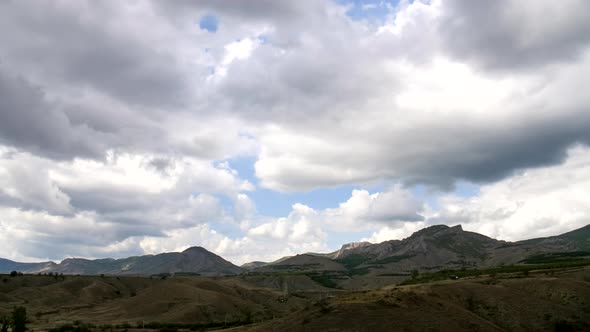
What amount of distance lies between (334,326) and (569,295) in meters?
47.6

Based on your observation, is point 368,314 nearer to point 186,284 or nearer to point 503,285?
point 503,285

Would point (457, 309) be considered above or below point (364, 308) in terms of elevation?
below

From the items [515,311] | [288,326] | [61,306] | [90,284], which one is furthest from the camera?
[90,284]

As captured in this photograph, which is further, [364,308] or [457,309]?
[457,309]

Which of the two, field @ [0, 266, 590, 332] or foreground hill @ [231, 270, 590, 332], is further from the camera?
field @ [0, 266, 590, 332]

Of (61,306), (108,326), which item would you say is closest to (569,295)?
(108,326)

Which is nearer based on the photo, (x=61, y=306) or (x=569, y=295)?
(x=569, y=295)

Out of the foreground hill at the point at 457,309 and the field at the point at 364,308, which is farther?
the field at the point at 364,308

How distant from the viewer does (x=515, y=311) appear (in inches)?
2842

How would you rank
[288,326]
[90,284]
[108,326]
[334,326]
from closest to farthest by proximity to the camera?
[334,326] → [288,326] → [108,326] → [90,284]

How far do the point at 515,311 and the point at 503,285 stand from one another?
37.3 feet

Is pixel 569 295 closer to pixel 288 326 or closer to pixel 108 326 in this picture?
pixel 288 326

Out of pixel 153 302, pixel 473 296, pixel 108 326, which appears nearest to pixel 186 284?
pixel 153 302

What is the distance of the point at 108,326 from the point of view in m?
102
